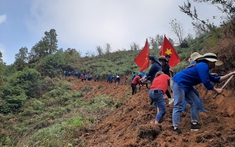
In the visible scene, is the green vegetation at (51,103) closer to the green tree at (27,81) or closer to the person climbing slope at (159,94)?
the green tree at (27,81)

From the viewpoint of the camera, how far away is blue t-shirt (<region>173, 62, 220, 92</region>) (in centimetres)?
386

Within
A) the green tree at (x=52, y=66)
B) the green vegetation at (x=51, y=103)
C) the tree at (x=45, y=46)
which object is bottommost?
the green vegetation at (x=51, y=103)

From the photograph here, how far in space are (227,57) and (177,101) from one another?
2.97 metres

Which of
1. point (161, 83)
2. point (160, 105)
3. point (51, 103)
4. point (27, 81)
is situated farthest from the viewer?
point (27, 81)

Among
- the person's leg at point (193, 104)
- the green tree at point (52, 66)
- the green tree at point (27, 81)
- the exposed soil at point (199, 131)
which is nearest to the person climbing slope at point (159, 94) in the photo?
the exposed soil at point (199, 131)

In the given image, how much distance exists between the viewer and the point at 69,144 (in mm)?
6012

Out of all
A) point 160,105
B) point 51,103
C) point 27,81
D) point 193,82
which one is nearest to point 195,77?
point 193,82

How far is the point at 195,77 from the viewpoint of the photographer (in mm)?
4145

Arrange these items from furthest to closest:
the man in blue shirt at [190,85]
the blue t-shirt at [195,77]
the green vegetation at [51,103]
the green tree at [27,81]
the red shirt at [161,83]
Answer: the green tree at [27,81]
the green vegetation at [51,103]
the red shirt at [161,83]
the man in blue shirt at [190,85]
the blue t-shirt at [195,77]

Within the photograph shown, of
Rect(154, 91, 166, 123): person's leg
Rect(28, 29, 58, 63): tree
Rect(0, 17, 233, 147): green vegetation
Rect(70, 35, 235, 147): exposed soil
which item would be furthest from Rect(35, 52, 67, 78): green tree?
Rect(154, 91, 166, 123): person's leg

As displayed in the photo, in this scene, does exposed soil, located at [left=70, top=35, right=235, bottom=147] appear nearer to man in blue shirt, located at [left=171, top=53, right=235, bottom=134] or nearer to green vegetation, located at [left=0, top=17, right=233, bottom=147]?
man in blue shirt, located at [left=171, top=53, right=235, bottom=134]

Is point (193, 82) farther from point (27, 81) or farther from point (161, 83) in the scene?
point (27, 81)

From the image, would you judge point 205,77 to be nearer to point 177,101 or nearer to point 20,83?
point 177,101

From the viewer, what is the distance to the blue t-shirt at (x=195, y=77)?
3.86 metres
